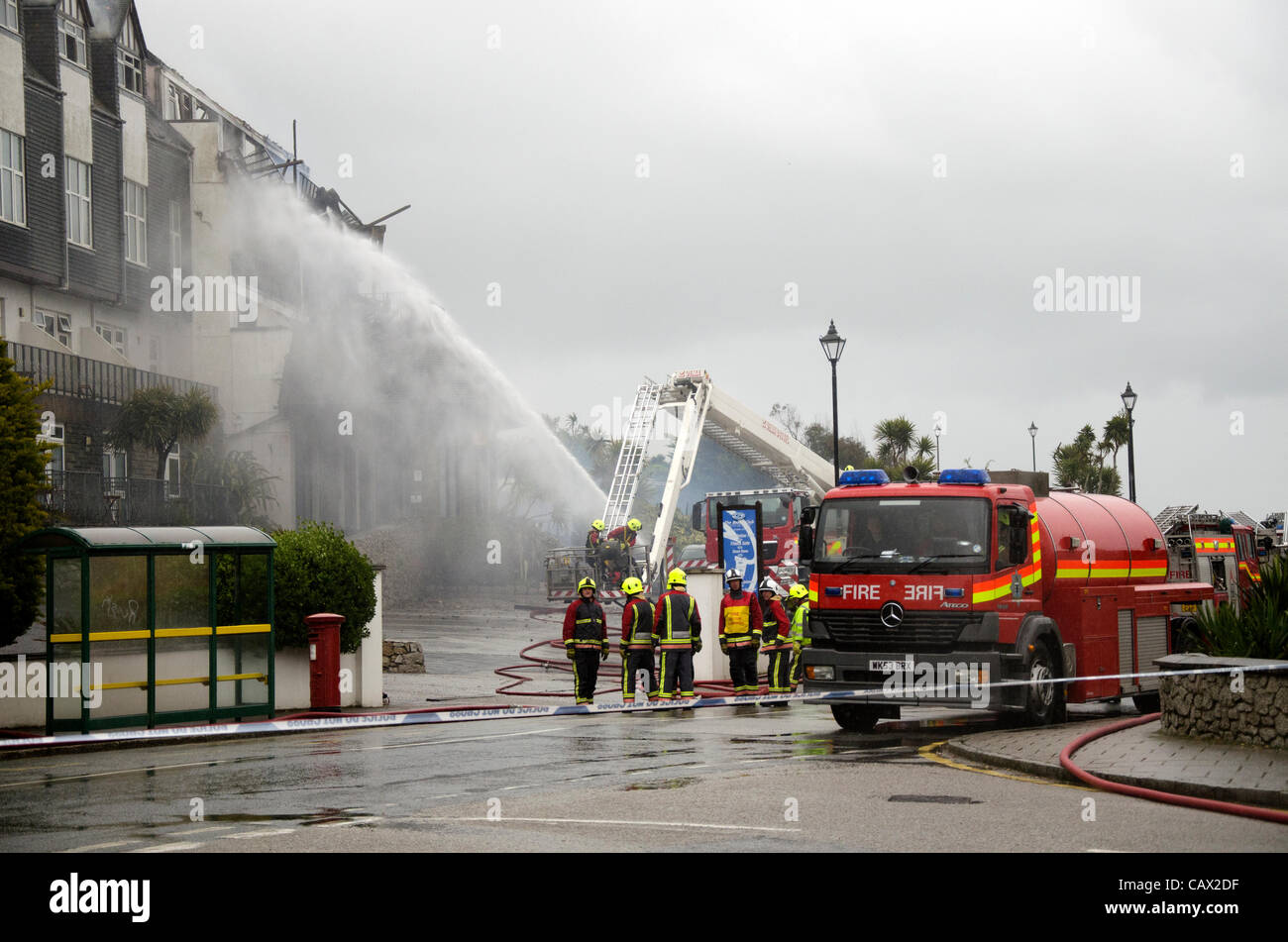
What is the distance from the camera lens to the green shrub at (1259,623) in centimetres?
1257

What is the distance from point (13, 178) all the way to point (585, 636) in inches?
872

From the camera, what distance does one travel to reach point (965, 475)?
15.1m

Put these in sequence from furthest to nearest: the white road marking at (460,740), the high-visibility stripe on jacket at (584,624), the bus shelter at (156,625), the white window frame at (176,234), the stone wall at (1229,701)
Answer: the white window frame at (176,234) < the high-visibility stripe on jacket at (584,624) < the bus shelter at (156,625) < the white road marking at (460,740) < the stone wall at (1229,701)

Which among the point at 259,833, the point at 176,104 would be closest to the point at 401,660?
the point at 259,833

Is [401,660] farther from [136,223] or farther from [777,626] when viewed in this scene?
[136,223]

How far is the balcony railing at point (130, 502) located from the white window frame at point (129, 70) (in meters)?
11.0

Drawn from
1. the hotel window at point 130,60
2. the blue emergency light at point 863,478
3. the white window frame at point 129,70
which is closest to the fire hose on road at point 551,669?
the blue emergency light at point 863,478

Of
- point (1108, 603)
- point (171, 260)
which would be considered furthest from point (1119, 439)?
point (1108, 603)

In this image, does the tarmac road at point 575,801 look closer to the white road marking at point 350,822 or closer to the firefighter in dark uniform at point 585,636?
the white road marking at point 350,822

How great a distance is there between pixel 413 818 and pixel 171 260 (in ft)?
112
